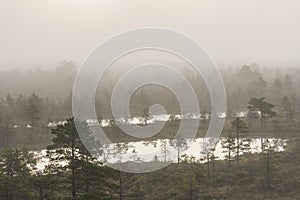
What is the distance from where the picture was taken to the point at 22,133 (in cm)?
5812

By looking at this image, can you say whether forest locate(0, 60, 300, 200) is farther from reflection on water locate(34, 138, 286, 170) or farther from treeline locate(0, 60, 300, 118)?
treeline locate(0, 60, 300, 118)

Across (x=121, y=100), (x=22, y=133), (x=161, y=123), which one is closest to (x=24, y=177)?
(x=22, y=133)

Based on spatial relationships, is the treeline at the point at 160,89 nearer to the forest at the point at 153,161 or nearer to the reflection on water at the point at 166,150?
the forest at the point at 153,161

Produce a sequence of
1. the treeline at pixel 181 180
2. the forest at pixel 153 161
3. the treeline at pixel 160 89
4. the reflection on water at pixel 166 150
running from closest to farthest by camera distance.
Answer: the forest at pixel 153 161 → the treeline at pixel 181 180 → the reflection on water at pixel 166 150 → the treeline at pixel 160 89

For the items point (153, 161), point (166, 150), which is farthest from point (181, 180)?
point (166, 150)

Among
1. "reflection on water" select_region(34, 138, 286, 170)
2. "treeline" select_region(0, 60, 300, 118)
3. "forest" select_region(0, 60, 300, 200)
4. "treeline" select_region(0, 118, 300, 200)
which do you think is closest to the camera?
"forest" select_region(0, 60, 300, 200)

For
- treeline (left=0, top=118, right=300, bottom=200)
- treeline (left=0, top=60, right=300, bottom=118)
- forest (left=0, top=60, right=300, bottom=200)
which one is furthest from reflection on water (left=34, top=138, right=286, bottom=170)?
treeline (left=0, top=60, right=300, bottom=118)

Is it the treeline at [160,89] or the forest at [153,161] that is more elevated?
the treeline at [160,89]

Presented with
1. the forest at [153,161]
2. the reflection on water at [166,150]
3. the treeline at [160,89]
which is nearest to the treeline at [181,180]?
the forest at [153,161]

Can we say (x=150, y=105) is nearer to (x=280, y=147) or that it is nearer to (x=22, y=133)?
(x=22, y=133)

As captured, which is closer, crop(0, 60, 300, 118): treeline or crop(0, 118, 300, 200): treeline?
crop(0, 118, 300, 200): treeline

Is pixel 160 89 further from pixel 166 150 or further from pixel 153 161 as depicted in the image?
pixel 153 161

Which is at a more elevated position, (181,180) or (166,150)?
(166,150)

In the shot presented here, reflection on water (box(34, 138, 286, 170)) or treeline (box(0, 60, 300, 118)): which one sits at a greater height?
treeline (box(0, 60, 300, 118))
